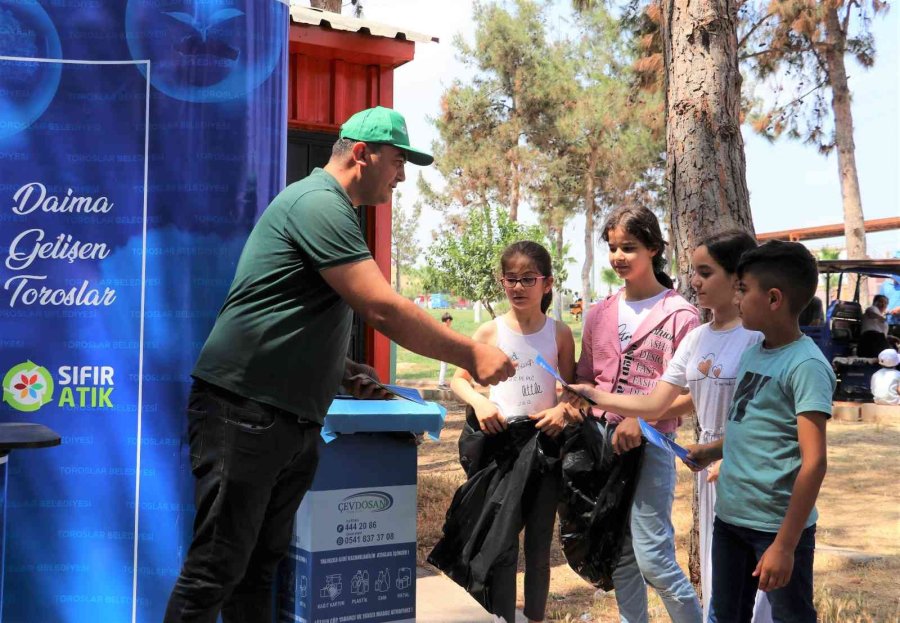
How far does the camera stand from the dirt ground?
4445mm

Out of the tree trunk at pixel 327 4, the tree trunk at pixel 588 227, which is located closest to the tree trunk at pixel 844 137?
the tree trunk at pixel 327 4

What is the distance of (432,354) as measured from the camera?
8.16 ft

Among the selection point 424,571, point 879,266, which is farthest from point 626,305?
point 879,266

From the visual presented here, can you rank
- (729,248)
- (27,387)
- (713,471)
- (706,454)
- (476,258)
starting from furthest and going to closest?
1. (476,258)
2. (27,387)
3. (729,248)
4. (713,471)
5. (706,454)

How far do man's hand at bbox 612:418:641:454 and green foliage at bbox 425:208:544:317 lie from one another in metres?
19.4

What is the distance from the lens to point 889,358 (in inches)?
487

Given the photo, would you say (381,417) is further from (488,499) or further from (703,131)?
(703,131)

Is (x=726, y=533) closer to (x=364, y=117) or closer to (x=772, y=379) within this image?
(x=772, y=379)

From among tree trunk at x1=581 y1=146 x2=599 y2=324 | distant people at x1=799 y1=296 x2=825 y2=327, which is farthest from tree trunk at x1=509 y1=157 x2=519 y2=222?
distant people at x1=799 y1=296 x2=825 y2=327

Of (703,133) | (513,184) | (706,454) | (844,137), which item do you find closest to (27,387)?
(706,454)

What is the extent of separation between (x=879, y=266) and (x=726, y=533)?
38.3 feet

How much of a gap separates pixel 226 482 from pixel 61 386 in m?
1.00

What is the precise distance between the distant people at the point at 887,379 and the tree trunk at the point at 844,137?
23.2 ft

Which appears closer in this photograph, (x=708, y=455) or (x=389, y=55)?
(x=708, y=455)
